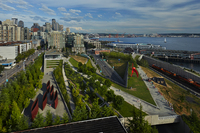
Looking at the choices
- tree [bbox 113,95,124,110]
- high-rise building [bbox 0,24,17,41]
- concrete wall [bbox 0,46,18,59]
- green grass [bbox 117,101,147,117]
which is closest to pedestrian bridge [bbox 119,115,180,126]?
green grass [bbox 117,101,147,117]

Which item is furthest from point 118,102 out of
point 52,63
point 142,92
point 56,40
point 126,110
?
point 56,40

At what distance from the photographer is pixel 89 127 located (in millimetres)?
13109

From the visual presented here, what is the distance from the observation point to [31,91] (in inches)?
894

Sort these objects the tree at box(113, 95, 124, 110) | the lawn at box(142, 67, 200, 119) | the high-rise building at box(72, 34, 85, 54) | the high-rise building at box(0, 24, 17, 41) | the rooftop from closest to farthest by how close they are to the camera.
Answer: the rooftop, the tree at box(113, 95, 124, 110), the lawn at box(142, 67, 200, 119), the high-rise building at box(72, 34, 85, 54), the high-rise building at box(0, 24, 17, 41)

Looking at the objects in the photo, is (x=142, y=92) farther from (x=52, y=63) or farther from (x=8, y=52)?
(x=8, y=52)

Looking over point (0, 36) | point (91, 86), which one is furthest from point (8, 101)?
point (0, 36)

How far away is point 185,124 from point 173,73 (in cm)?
3169

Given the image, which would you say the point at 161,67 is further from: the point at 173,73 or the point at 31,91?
the point at 31,91

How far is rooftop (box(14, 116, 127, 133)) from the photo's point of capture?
41.3 feet

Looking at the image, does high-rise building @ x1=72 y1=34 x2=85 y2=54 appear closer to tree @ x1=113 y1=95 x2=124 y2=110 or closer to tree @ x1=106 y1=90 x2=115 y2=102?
tree @ x1=106 y1=90 x2=115 y2=102

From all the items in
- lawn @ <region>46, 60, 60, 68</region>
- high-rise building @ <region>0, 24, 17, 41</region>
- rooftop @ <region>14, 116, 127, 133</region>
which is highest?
high-rise building @ <region>0, 24, 17, 41</region>

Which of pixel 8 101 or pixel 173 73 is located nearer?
pixel 8 101

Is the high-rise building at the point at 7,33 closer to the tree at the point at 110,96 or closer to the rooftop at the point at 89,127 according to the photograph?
the tree at the point at 110,96

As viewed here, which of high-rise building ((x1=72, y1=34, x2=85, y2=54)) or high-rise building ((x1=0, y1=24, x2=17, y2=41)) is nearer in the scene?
high-rise building ((x1=72, y1=34, x2=85, y2=54))
